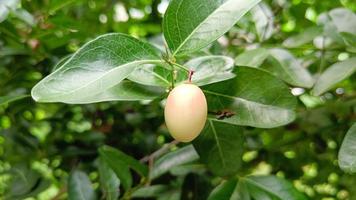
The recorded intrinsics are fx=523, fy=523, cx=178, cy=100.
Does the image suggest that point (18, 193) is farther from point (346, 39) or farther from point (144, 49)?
point (346, 39)

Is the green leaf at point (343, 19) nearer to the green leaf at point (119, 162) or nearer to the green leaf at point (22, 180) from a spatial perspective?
the green leaf at point (119, 162)

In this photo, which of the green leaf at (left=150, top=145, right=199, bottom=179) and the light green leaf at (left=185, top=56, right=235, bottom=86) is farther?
the green leaf at (left=150, top=145, right=199, bottom=179)

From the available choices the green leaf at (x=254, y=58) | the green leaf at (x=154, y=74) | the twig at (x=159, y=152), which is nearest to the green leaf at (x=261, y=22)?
the green leaf at (x=254, y=58)

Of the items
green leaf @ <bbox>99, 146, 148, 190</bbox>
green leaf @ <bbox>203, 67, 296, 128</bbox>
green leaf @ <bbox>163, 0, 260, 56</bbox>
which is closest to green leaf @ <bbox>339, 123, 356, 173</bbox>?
green leaf @ <bbox>203, 67, 296, 128</bbox>

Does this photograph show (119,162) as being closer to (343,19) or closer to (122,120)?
(122,120)

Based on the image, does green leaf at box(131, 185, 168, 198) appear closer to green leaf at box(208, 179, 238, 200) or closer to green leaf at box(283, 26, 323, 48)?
green leaf at box(208, 179, 238, 200)

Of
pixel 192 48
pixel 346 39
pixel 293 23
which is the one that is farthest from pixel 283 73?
pixel 293 23
